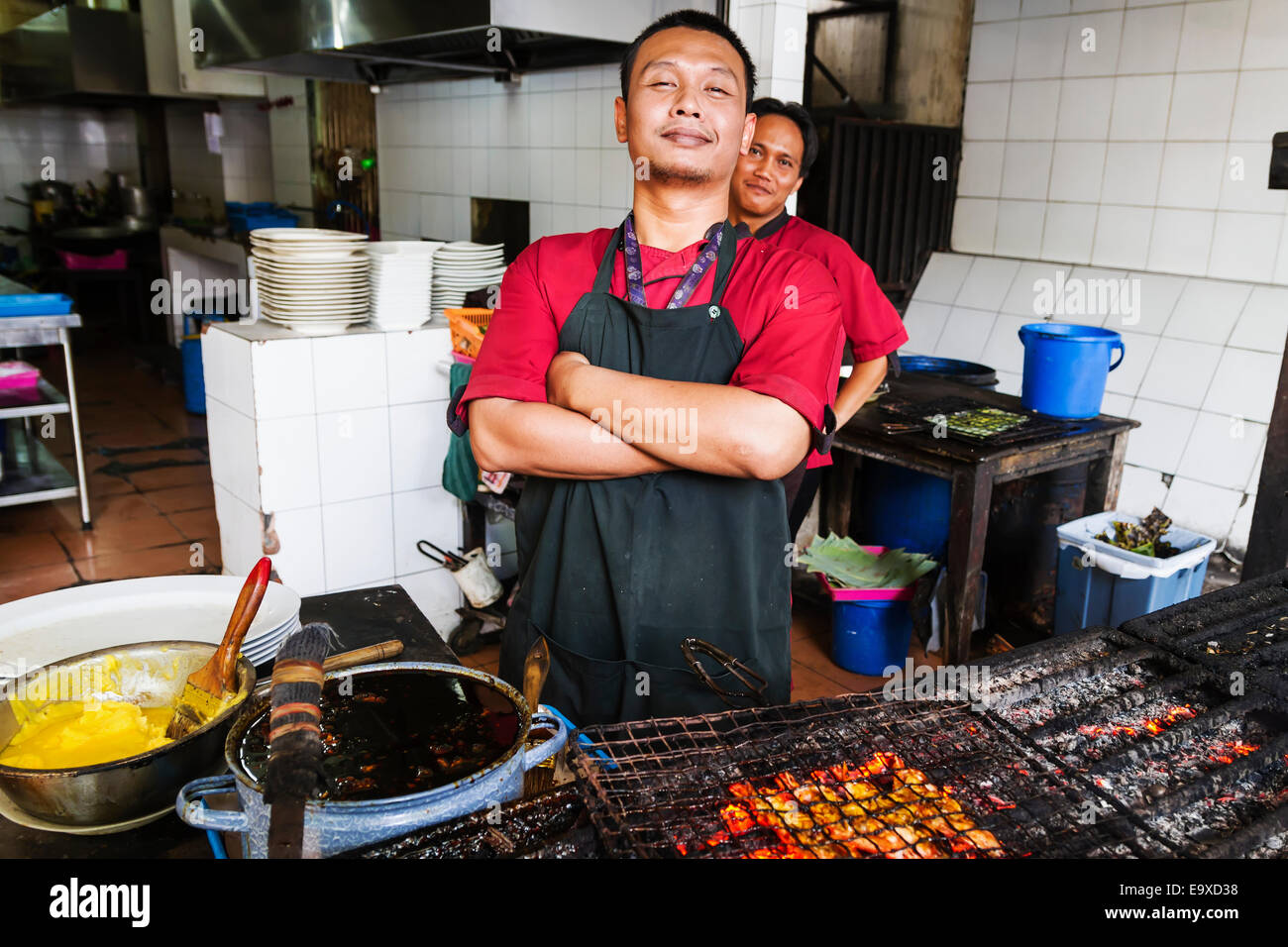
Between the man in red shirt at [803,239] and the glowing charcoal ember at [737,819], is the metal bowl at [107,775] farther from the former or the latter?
the man in red shirt at [803,239]

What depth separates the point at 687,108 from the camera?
1.52m

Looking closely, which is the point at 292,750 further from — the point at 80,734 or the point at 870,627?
the point at 870,627

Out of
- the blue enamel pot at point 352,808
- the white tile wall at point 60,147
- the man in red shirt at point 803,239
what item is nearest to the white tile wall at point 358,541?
the man in red shirt at point 803,239

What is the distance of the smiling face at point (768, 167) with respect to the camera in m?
2.78

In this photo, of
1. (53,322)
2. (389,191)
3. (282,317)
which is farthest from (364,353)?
(389,191)

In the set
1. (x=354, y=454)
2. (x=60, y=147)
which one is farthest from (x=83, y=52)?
(x=354, y=454)

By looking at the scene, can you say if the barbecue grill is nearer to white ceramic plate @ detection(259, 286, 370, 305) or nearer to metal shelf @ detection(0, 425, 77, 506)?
A: white ceramic plate @ detection(259, 286, 370, 305)

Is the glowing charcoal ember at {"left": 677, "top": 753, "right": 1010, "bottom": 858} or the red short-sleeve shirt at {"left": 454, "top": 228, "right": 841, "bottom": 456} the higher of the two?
the red short-sleeve shirt at {"left": 454, "top": 228, "right": 841, "bottom": 456}

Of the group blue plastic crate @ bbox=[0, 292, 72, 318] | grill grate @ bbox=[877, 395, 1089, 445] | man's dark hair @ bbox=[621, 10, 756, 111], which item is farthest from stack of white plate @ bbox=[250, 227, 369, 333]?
grill grate @ bbox=[877, 395, 1089, 445]

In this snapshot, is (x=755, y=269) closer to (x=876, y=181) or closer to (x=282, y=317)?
(x=282, y=317)

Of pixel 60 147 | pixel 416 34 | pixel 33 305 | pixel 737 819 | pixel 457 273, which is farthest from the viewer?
pixel 60 147

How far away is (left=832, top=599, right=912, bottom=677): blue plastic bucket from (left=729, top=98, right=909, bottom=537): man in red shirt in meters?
0.78

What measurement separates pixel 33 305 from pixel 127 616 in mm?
3489

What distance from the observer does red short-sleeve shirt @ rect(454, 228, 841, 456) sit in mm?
1497
